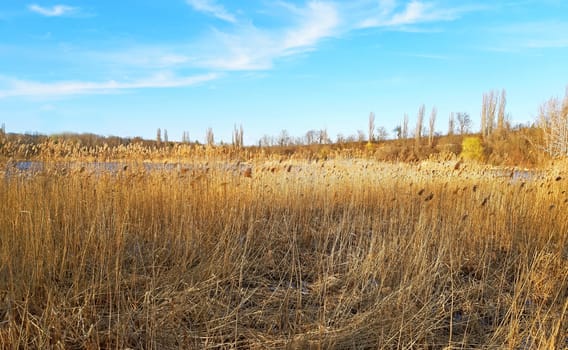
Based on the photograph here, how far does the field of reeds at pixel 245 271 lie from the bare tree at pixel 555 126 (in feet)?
17.4

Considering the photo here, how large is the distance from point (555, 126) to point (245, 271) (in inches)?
494

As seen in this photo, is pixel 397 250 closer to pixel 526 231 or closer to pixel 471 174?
pixel 526 231

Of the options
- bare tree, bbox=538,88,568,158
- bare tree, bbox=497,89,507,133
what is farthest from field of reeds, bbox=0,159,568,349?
bare tree, bbox=497,89,507,133

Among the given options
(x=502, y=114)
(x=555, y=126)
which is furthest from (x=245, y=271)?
(x=502, y=114)

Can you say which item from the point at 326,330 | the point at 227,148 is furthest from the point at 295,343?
the point at 227,148

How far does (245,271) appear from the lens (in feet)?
10.0

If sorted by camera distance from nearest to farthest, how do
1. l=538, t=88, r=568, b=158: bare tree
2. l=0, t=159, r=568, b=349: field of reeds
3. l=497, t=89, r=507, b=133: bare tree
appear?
1. l=0, t=159, r=568, b=349: field of reeds
2. l=538, t=88, r=568, b=158: bare tree
3. l=497, t=89, r=507, b=133: bare tree

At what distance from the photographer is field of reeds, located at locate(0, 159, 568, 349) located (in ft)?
6.77

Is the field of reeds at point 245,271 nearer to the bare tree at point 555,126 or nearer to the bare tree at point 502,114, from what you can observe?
the bare tree at point 555,126

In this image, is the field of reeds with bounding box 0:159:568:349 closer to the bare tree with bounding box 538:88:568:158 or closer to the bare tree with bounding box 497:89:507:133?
the bare tree with bounding box 538:88:568:158

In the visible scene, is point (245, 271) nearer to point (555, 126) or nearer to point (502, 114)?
point (555, 126)

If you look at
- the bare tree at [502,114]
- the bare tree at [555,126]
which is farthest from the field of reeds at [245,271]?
the bare tree at [502,114]

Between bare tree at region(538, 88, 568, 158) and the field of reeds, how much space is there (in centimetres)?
529

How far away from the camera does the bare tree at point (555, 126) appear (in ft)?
32.2
